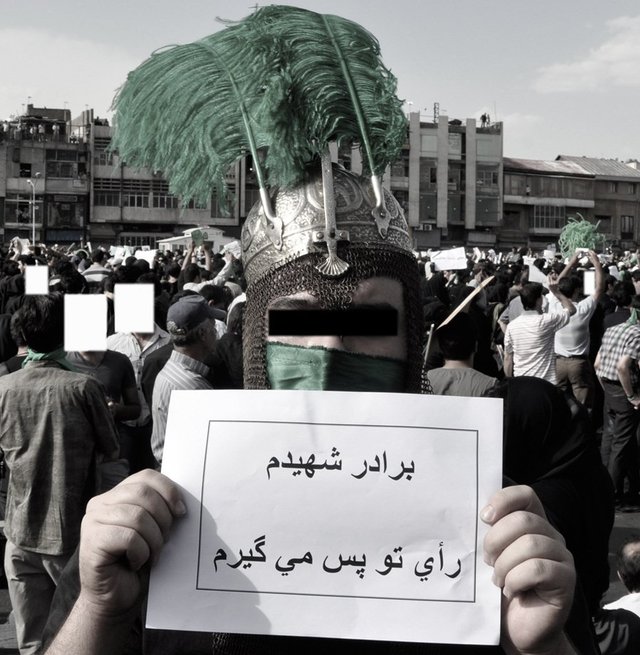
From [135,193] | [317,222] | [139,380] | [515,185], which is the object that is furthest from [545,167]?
[317,222]

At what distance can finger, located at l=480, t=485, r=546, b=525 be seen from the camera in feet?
4.05

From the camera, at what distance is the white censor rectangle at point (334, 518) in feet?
4.10

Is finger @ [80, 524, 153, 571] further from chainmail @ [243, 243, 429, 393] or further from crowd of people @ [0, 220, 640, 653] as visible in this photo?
chainmail @ [243, 243, 429, 393]

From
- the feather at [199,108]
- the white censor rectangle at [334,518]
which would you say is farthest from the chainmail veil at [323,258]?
the white censor rectangle at [334,518]

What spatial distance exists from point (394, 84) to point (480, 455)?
3.19 ft

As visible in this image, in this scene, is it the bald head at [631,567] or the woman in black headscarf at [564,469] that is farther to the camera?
the bald head at [631,567]

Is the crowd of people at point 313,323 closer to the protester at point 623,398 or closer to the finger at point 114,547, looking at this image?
the finger at point 114,547

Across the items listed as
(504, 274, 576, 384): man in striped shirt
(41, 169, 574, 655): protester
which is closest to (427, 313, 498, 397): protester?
(504, 274, 576, 384): man in striped shirt

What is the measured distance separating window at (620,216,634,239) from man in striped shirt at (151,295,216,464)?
261 ft

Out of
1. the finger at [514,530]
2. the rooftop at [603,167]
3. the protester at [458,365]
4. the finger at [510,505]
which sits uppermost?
the rooftop at [603,167]

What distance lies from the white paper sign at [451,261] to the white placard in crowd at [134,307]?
934 centimetres

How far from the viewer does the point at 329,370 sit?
1537 mm

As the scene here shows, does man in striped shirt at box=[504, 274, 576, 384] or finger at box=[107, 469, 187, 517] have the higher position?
finger at box=[107, 469, 187, 517]

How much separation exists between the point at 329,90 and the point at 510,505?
0.99m
